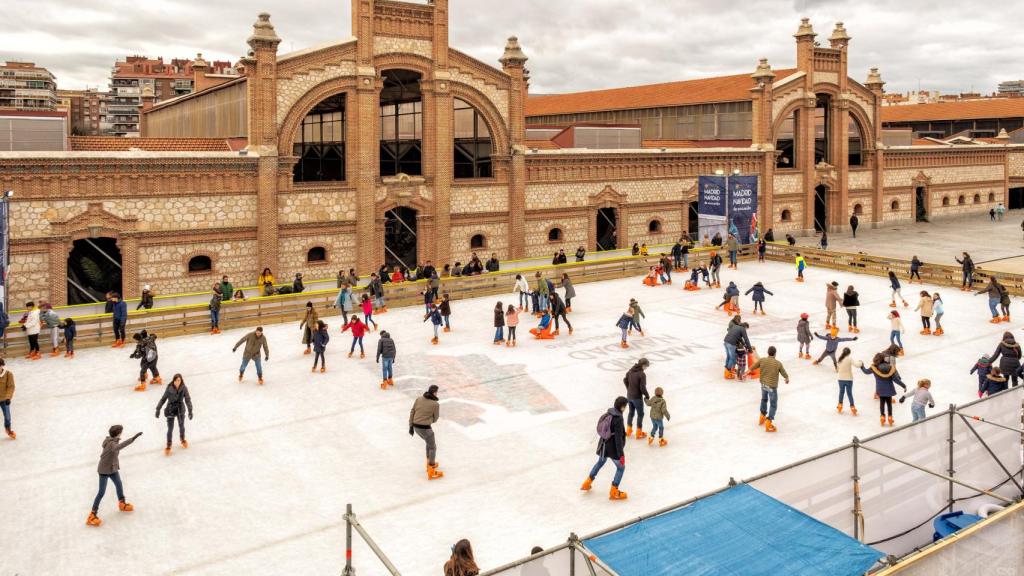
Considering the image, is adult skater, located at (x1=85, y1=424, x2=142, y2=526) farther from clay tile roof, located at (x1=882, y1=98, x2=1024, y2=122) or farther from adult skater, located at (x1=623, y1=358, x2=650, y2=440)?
clay tile roof, located at (x1=882, y1=98, x2=1024, y2=122)

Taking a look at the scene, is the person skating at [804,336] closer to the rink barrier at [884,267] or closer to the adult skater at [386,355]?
the adult skater at [386,355]

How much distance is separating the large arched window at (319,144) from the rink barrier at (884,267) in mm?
23095

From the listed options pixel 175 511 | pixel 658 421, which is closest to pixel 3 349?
pixel 175 511

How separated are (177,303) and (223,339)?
20.9ft

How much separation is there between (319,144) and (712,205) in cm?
2112

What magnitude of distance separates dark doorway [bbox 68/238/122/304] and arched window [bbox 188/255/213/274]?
2374 millimetres

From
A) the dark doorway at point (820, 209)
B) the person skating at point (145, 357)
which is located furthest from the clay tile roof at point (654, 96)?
the person skating at point (145, 357)

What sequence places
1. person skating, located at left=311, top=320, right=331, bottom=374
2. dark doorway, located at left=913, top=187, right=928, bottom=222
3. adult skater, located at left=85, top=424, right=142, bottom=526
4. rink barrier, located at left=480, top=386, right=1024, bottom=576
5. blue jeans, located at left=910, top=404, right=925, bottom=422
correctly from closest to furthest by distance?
rink barrier, located at left=480, top=386, right=1024, bottom=576, adult skater, located at left=85, top=424, right=142, bottom=526, blue jeans, located at left=910, top=404, right=925, bottom=422, person skating, located at left=311, top=320, right=331, bottom=374, dark doorway, located at left=913, top=187, right=928, bottom=222

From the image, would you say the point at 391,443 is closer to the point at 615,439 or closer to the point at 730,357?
the point at 615,439

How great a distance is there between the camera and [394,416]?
16.4 m

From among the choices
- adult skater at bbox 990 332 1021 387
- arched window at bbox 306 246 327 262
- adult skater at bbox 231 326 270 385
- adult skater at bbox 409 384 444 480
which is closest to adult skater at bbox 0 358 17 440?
adult skater at bbox 231 326 270 385

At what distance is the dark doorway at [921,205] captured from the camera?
185ft

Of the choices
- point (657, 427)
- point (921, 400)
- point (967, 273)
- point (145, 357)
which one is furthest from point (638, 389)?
point (967, 273)

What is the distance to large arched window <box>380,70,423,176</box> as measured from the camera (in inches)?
1594
